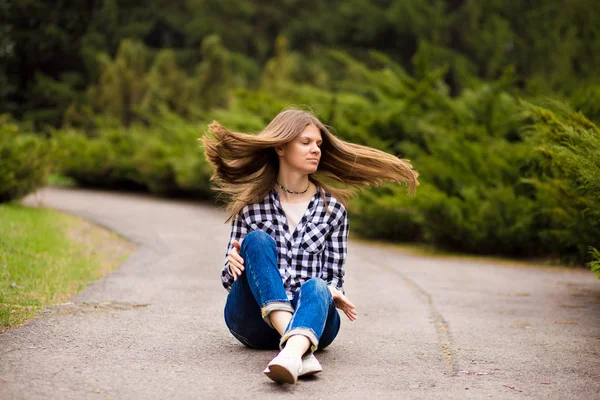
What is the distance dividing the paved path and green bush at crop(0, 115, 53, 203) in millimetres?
3372

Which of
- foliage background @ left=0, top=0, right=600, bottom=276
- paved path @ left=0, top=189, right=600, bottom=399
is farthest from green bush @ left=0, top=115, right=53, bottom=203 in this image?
paved path @ left=0, top=189, right=600, bottom=399

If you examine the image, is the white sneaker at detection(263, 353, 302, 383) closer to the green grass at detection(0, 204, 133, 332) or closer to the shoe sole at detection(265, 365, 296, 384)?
the shoe sole at detection(265, 365, 296, 384)

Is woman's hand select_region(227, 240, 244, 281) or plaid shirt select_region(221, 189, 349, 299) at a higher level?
plaid shirt select_region(221, 189, 349, 299)

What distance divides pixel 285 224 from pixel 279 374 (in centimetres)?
106

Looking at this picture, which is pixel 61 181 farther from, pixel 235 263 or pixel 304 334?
pixel 304 334

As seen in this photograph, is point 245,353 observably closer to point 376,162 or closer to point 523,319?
point 376,162

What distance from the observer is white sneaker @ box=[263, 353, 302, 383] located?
3.11 m

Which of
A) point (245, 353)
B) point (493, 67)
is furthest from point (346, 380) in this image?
point (493, 67)

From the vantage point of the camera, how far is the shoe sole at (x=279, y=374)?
123 inches

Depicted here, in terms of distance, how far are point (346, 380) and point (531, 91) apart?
8.90 metres

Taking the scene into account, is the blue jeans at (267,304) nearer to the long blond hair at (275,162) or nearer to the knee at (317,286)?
the knee at (317,286)

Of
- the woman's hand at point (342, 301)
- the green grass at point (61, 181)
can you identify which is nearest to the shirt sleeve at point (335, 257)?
the woman's hand at point (342, 301)

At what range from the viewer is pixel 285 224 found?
401 centimetres

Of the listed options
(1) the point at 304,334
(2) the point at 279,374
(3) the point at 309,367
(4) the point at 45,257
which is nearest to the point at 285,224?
(1) the point at 304,334
